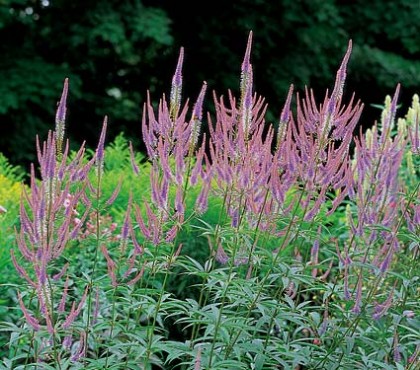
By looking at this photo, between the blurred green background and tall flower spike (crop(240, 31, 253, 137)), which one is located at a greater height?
tall flower spike (crop(240, 31, 253, 137))

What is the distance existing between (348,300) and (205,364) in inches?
29.4

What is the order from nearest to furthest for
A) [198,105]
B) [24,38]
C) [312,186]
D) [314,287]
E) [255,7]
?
[198,105]
[312,186]
[314,287]
[24,38]
[255,7]

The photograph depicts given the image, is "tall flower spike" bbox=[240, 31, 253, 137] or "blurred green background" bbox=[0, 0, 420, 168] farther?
"blurred green background" bbox=[0, 0, 420, 168]

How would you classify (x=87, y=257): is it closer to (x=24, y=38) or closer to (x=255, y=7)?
(x=24, y=38)

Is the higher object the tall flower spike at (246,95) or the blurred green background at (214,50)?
the tall flower spike at (246,95)

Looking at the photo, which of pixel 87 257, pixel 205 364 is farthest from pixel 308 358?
pixel 87 257

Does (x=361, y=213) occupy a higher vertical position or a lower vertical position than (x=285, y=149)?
lower

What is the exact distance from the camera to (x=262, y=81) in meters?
15.1

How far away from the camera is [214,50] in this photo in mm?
15016

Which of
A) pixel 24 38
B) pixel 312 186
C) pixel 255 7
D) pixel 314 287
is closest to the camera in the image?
pixel 312 186

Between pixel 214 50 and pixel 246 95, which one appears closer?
pixel 246 95

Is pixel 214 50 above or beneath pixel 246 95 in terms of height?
beneath

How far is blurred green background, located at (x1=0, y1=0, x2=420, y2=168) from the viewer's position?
45.5 ft

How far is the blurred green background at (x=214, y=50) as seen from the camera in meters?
13.9
